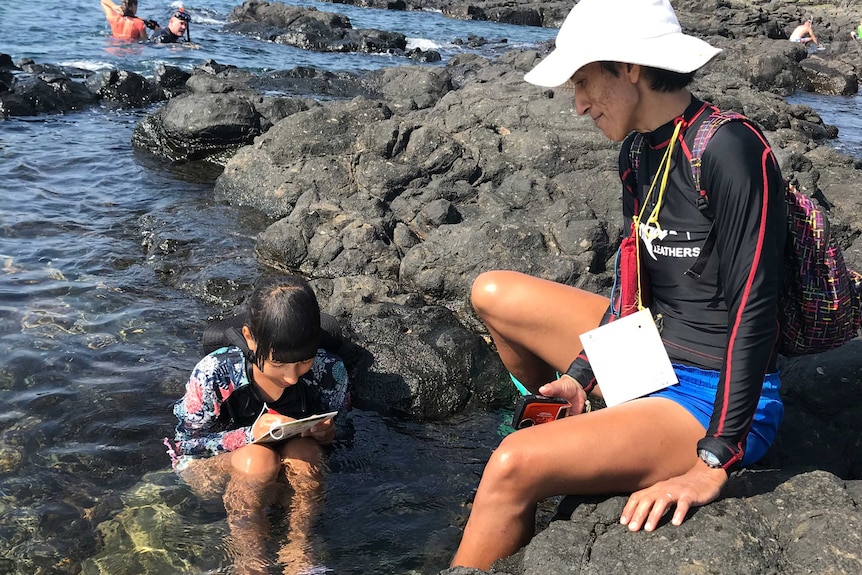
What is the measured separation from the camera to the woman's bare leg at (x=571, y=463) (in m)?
2.80

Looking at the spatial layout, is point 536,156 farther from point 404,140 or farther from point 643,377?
point 643,377

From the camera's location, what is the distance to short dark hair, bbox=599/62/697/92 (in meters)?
2.95

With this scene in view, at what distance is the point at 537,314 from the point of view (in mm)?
3879

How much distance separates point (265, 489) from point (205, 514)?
358mm

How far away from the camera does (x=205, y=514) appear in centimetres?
410

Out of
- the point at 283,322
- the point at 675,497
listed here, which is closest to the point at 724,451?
the point at 675,497

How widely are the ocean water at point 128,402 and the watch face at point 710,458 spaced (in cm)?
147

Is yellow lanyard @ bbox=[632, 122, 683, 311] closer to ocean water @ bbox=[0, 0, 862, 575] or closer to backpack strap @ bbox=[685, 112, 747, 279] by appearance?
backpack strap @ bbox=[685, 112, 747, 279]

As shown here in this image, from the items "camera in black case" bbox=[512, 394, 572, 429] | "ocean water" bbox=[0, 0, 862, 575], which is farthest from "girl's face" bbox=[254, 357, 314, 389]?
"camera in black case" bbox=[512, 394, 572, 429]

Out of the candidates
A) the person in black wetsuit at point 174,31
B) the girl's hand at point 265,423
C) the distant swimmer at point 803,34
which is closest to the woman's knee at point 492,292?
the girl's hand at point 265,423

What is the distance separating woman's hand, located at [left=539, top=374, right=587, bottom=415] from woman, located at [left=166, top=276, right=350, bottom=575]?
1.20 meters

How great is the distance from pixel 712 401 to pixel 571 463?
2.23ft

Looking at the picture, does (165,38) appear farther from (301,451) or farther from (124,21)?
(301,451)

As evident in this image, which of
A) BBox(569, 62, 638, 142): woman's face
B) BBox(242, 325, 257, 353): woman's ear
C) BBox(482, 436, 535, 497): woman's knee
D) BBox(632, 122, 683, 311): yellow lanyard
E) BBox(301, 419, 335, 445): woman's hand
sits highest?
BBox(569, 62, 638, 142): woman's face
